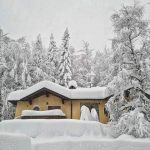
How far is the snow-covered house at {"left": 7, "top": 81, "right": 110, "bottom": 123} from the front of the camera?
78.1 ft

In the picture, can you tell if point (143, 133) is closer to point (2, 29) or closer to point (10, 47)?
point (10, 47)

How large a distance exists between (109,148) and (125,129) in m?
2.03

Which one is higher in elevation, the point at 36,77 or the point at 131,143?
the point at 36,77

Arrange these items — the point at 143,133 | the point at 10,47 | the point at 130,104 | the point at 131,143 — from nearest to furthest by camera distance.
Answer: the point at 131,143 < the point at 143,133 < the point at 130,104 < the point at 10,47

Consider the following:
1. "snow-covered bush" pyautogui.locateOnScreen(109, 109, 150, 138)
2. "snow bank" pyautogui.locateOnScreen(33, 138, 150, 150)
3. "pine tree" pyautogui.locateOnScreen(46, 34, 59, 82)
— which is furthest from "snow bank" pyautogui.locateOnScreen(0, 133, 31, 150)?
"pine tree" pyautogui.locateOnScreen(46, 34, 59, 82)

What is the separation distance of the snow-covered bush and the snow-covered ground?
2.12ft

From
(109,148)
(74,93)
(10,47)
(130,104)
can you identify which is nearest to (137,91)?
(130,104)

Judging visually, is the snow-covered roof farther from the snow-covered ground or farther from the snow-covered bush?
the snow-covered bush

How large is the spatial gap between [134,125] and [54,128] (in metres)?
5.00

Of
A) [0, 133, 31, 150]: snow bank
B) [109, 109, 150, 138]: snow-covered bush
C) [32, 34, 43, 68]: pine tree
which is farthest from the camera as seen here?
[32, 34, 43, 68]: pine tree

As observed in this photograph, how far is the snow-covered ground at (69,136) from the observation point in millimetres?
13438

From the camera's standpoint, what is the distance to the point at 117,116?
1669cm

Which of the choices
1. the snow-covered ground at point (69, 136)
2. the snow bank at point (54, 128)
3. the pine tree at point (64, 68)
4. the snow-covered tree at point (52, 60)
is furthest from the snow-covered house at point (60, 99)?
the pine tree at point (64, 68)

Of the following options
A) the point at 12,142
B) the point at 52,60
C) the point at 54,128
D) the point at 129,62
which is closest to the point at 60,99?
the point at 54,128
